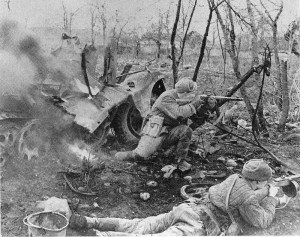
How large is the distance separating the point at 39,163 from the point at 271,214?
3.74 metres

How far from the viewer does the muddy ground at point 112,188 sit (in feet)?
16.9

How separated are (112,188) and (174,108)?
195 cm

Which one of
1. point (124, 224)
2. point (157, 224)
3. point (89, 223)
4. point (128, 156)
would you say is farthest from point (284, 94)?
point (89, 223)

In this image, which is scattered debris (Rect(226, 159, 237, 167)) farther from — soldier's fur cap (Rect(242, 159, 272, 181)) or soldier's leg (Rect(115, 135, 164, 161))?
soldier's fur cap (Rect(242, 159, 272, 181))

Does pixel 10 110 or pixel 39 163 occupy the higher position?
pixel 10 110

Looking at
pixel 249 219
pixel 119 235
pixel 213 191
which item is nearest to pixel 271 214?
pixel 249 219

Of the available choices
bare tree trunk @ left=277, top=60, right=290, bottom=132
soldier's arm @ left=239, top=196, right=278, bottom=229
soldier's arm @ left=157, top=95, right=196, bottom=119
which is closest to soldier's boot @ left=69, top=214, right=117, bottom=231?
soldier's arm @ left=239, top=196, right=278, bottom=229

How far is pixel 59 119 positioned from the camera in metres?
6.90

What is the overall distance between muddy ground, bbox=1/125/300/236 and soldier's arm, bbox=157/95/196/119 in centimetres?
87

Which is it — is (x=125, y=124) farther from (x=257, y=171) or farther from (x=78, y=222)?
(x=257, y=171)

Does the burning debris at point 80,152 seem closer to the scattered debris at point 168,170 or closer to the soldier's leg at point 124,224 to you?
the scattered debris at point 168,170

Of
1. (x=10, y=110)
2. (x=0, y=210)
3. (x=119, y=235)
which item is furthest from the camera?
(x=10, y=110)

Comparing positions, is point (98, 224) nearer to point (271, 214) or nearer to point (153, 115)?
point (271, 214)

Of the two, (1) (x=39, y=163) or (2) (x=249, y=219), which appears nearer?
(2) (x=249, y=219)
